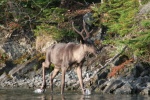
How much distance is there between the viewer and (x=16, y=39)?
1049 inches

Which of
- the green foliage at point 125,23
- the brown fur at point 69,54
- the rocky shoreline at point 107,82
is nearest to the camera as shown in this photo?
the brown fur at point 69,54

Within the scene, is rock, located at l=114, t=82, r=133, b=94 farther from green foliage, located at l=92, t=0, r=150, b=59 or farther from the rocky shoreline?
green foliage, located at l=92, t=0, r=150, b=59

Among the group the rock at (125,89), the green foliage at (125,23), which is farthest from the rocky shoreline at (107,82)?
the green foliage at (125,23)

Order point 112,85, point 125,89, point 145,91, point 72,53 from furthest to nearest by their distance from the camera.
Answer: point 112,85
point 72,53
point 125,89
point 145,91

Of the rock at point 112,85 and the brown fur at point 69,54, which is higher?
the brown fur at point 69,54

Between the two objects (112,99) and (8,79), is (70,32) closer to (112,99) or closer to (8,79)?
(8,79)

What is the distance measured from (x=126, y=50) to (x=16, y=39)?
305 inches

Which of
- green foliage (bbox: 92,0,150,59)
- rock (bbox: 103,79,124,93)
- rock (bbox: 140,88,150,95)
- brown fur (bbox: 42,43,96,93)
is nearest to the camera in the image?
rock (bbox: 140,88,150,95)

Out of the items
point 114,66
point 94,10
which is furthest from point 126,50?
point 94,10

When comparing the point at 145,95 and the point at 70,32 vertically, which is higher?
the point at 70,32

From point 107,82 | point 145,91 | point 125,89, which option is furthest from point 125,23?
point 145,91

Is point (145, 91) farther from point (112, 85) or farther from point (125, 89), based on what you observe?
point (112, 85)

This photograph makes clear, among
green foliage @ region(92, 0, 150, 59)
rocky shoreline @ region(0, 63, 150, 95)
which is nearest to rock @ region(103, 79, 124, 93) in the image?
rocky shoreline @ region(0, 63, 150, 95)

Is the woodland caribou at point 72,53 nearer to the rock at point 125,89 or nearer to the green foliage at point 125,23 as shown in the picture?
the rock at point 125,89
